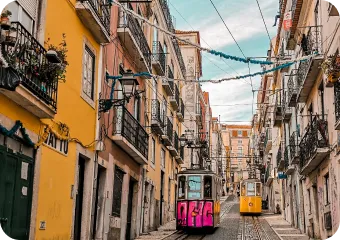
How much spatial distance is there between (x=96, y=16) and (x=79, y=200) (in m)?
4.47

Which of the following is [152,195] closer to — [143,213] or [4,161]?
[143,213]

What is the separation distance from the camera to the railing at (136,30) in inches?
609

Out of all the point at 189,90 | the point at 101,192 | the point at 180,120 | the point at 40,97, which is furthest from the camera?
the point at 189,90

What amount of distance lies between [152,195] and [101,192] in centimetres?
814

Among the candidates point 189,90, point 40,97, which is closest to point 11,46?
point 40,97

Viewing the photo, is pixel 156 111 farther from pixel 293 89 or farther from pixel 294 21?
pixel 294 21

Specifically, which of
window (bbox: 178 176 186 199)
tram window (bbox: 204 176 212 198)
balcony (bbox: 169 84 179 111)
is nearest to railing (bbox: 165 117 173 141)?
balcony (bbox: 169 84 179 111)

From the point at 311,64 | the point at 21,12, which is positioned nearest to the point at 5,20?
the point at 21,12

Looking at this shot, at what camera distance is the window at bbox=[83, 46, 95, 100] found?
12.1m

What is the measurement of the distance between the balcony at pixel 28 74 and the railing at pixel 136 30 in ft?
22.0

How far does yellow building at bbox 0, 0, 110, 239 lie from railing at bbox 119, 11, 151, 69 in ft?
7.87

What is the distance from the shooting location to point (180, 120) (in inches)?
1196

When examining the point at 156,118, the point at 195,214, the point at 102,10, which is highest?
the point at 102,10

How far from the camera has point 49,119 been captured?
9602mm
